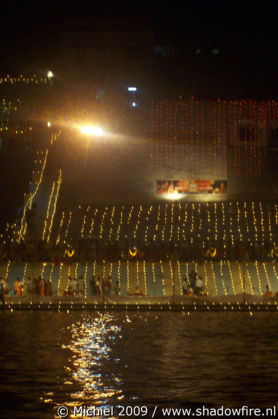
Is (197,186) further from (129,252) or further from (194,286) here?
(194,286)

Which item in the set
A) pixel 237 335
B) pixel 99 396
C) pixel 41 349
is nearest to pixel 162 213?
pixel 237 335

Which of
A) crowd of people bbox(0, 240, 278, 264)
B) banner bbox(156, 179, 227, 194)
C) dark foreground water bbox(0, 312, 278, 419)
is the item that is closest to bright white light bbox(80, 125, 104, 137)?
banner bbox(156, 179, 227, 194)

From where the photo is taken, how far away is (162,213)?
32.0 metres

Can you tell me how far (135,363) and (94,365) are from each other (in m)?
0.70

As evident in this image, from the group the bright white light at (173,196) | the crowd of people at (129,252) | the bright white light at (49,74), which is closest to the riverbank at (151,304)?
the crowd of people at (129,252)

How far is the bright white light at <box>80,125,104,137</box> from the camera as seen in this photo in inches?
1375

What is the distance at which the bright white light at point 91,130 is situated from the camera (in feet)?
115

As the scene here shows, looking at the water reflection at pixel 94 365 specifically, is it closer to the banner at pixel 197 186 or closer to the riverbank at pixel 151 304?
the riverbank at pixel 151 304

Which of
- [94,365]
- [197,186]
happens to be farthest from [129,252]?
[94,365]

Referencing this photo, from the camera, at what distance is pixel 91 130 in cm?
3494

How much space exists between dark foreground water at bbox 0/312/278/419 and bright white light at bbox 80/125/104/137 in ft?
56.5

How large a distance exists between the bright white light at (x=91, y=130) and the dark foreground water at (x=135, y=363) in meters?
17.2

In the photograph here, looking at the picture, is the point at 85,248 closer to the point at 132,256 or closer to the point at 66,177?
the point at 132,256

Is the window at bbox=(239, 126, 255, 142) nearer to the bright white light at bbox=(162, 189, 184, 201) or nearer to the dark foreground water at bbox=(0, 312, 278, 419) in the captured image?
the bright white light at bbox=(162, 189, 184, 201)
